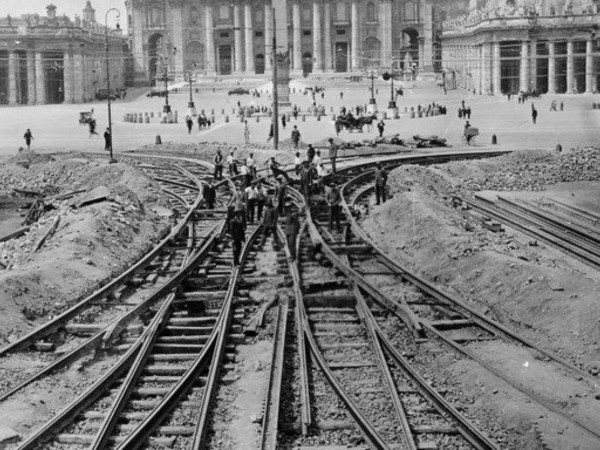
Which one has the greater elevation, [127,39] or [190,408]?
[127,39]

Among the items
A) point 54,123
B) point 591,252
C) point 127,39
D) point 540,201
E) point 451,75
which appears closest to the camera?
point 591,252

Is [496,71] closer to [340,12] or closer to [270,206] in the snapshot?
[340,12]

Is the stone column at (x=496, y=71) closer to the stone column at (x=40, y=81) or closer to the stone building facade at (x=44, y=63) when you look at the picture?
the stone building facade at (x=44, y=63)

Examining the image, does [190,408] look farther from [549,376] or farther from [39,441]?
[549,376]

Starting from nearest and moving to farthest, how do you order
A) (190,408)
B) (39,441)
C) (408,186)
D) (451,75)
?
(39,441)
(190,408)
(408,186)
(451,75)

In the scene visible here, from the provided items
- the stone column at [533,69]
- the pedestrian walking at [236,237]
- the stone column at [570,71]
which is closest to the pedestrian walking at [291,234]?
the pedestrian walking at [236,237]

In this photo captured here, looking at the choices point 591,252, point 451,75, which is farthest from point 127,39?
point 591,252

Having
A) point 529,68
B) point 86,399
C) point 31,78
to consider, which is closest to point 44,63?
point 31,78

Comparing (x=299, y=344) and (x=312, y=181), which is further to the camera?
(x=312, y=181)
